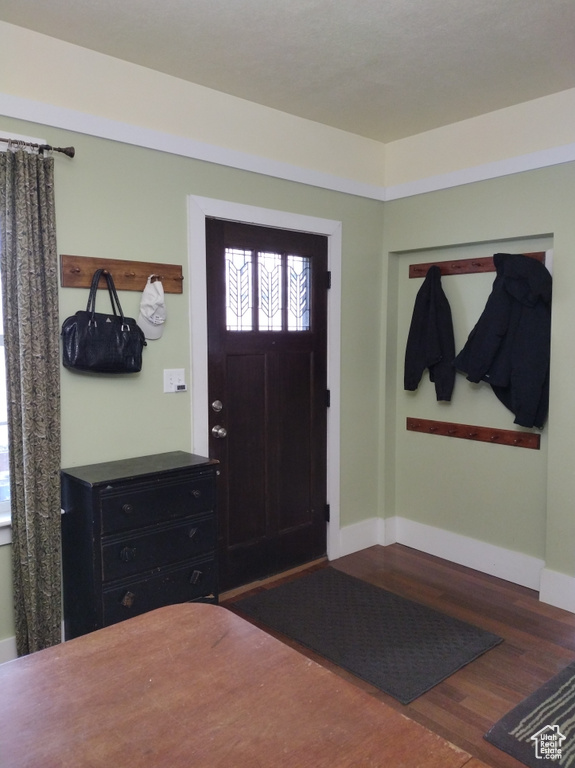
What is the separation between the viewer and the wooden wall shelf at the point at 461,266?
11.4 ft

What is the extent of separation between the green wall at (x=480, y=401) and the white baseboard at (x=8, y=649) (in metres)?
2.42

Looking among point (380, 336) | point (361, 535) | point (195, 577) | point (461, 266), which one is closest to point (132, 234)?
point (195, 577)

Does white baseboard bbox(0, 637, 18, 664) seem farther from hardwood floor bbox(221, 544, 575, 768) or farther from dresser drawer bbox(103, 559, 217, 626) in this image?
hardwood floor bbox(221, 544, 575, 768)

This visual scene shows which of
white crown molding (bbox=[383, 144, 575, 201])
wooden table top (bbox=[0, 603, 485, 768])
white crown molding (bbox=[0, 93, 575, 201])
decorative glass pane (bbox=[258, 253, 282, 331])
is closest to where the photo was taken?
wooden table top (bbox=[0, 603, 485, 768])

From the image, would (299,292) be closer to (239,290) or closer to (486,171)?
(239,290)

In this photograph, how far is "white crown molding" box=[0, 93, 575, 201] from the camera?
95.3 inches

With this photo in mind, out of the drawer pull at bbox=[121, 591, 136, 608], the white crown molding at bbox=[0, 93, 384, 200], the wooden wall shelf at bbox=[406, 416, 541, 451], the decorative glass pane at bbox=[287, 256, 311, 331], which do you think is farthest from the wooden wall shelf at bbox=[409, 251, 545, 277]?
the drawer pull at bbox=[121, 591, 136, 608]

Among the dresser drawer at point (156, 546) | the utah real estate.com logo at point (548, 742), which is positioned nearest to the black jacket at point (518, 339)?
the utah real estate.com logo at point (548, 742)

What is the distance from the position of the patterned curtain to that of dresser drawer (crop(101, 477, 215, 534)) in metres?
0.32

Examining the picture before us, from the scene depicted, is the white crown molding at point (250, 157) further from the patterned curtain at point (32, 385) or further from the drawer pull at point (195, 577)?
the drawer pull at point (195, 577)

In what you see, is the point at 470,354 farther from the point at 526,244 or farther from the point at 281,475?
the point at 281,475

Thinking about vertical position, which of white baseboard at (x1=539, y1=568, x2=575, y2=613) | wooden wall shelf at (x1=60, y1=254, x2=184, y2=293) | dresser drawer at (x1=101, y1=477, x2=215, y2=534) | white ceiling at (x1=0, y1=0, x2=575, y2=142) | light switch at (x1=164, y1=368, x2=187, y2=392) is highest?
white ceiling at (x1=0, y1=0, x2=575, y2=142)

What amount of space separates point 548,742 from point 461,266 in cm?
254

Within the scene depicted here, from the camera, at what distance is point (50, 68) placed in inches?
96.0
